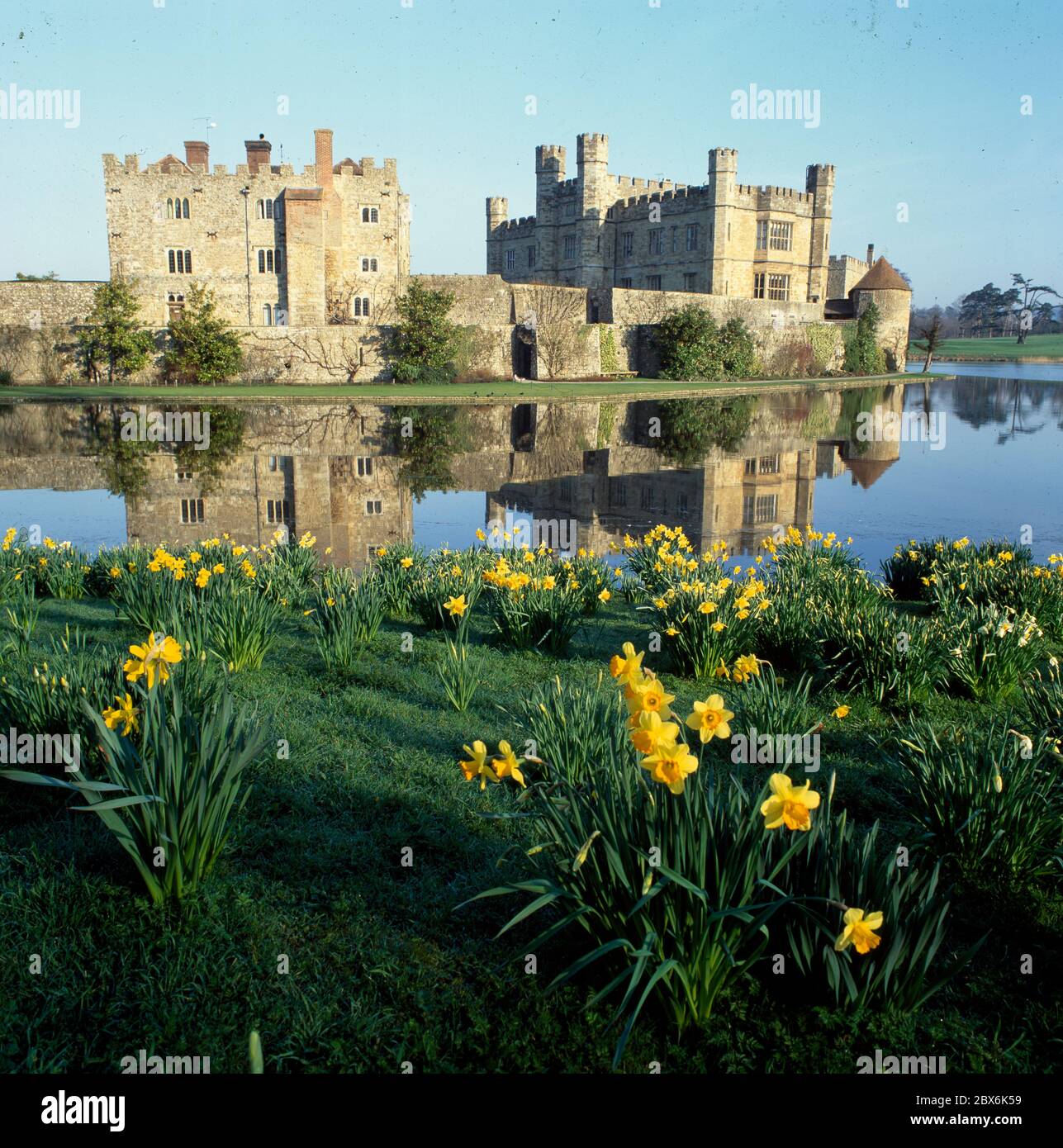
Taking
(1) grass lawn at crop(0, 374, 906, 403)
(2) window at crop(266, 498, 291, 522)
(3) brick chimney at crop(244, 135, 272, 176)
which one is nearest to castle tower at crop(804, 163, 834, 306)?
(1) grass lawn at crop(0, 374, 906, 403)

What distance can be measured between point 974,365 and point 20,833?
79.0 metres

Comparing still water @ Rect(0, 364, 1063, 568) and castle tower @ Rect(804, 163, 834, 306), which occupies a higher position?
castle tower @ Rect(804, 163, 834, 306)

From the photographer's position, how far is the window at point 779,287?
1946 inches

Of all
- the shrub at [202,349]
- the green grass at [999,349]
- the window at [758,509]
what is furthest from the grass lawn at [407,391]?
the green grass at [999,349]

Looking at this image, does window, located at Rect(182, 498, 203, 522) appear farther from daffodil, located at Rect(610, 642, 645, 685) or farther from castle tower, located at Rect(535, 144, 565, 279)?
castle tower, located at Rect(535, 144, 565, 279)

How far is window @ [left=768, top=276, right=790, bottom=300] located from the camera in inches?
1946

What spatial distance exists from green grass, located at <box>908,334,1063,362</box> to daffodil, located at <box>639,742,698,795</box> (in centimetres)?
8486

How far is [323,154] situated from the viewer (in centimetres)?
3741

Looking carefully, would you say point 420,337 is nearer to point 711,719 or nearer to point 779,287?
point 779,287

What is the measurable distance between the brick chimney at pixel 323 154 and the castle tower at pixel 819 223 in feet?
87.1

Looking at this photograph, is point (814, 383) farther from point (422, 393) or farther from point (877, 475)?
point (877, 475)

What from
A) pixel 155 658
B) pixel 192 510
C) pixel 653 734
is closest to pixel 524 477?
pixel 192 510

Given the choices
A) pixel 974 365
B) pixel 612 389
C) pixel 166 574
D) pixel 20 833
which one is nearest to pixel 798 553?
pixel 166 574

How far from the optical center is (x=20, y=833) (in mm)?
3953
